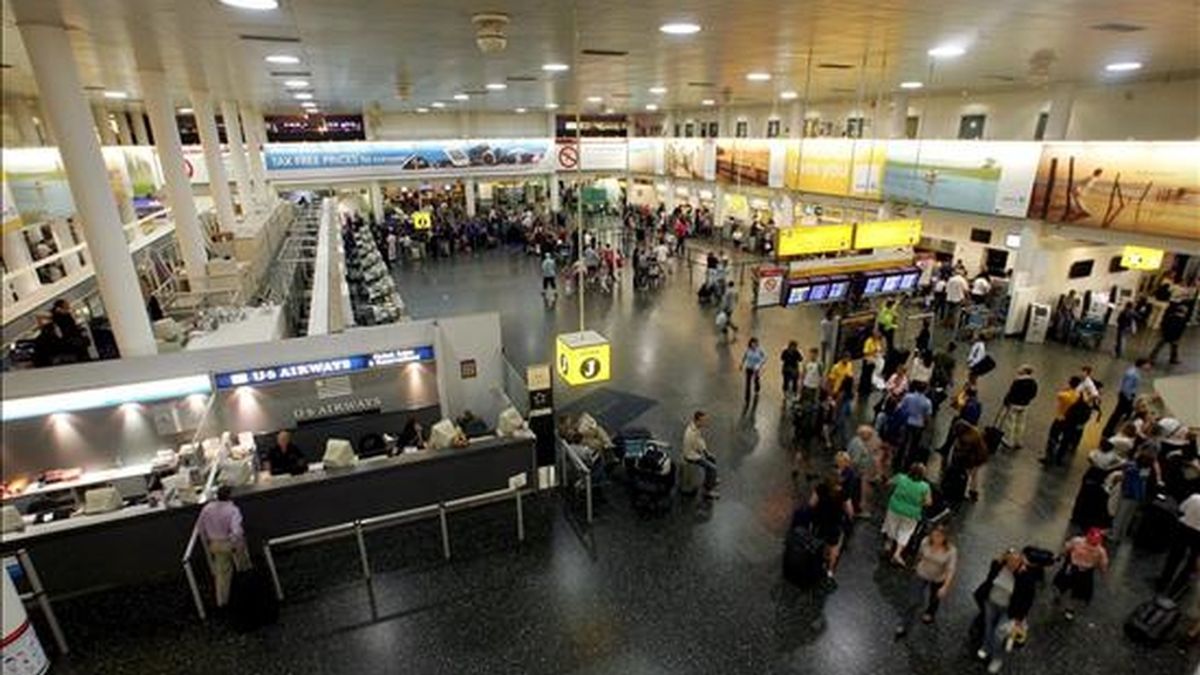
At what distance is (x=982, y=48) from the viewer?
6918 millimetres

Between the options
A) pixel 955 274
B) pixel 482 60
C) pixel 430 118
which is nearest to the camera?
pixel 482 60

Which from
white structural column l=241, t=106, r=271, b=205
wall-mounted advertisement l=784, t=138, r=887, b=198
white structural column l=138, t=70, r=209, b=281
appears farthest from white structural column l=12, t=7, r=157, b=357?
white structural column l=241, t=106, r=271, b=205

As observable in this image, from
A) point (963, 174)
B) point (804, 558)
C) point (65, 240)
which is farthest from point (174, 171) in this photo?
point (963, 174)

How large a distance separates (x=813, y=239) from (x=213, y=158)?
11.6 m

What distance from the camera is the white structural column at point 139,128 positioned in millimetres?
17750

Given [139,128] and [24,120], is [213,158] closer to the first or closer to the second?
[139,128]

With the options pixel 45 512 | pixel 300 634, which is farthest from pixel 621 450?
pixel 45 512

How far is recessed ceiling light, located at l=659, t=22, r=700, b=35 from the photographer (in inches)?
224

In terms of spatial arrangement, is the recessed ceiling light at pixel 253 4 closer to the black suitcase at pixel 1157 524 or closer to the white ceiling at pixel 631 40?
the white ceiling at pixel 631 40

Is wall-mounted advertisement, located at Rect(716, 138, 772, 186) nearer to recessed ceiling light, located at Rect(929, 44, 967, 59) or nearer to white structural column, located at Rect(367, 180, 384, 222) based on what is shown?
recessed ceiling light, located at Rect(929, 44, 967, 59)

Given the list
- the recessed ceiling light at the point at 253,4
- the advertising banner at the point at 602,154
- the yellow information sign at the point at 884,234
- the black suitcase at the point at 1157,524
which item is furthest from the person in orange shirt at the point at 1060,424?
the advertising banner at the point at 602,154

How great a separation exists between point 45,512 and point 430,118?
74.4 ft

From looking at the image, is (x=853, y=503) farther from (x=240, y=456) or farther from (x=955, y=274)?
(x=955, y=274)

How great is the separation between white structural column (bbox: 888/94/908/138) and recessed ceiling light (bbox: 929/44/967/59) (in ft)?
23.4
